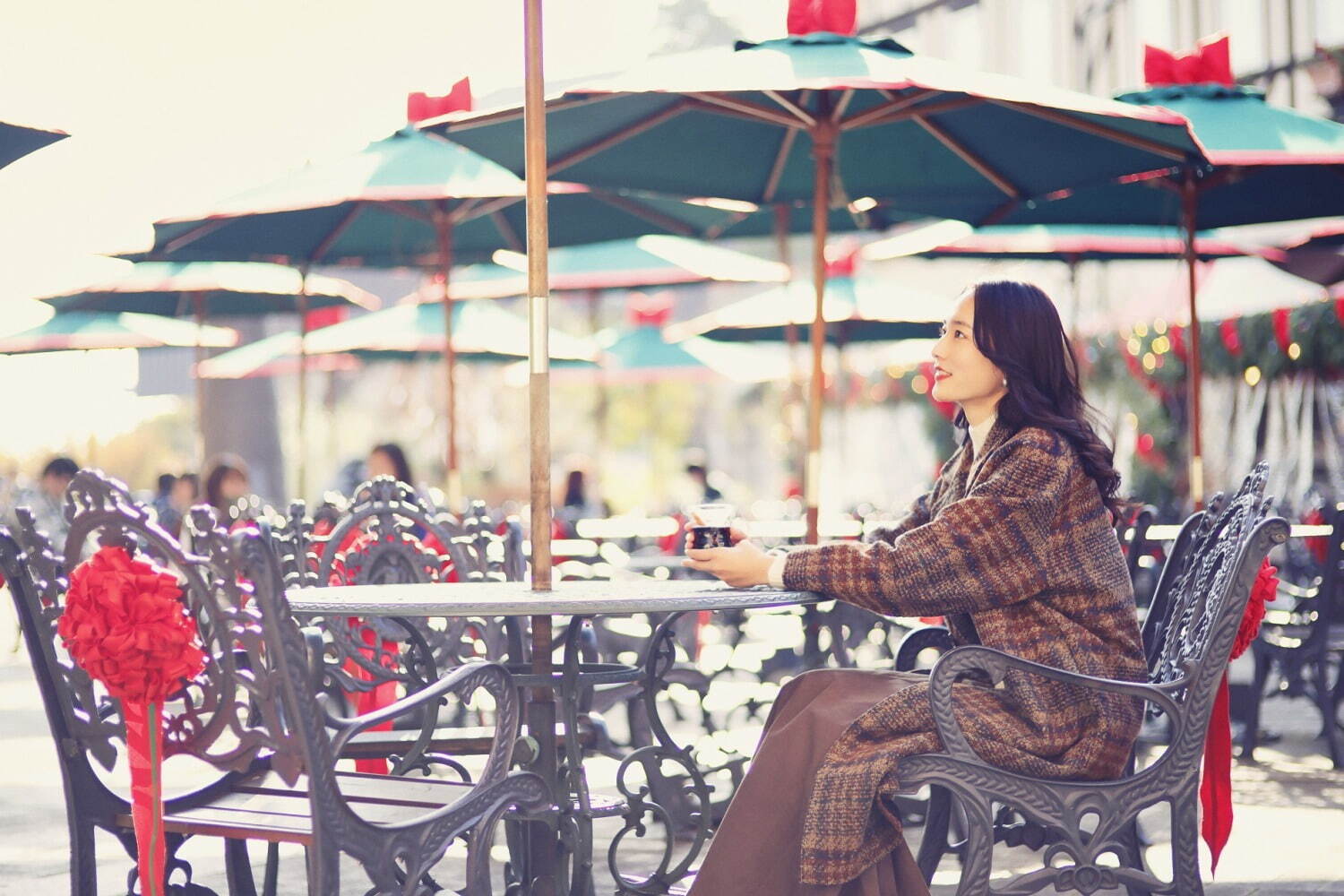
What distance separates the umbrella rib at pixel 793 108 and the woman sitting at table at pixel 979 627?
189 cm

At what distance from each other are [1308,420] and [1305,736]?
5624mm

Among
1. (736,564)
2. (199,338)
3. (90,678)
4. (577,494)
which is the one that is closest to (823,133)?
(736,564)

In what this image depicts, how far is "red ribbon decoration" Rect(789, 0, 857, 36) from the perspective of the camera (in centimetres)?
526

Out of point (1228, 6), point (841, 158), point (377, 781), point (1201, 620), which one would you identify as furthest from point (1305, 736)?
point (1228, 6)

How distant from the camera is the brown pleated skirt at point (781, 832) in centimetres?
287

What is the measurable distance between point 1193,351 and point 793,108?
273cm

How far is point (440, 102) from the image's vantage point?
6.84 meters

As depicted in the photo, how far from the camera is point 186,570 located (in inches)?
107

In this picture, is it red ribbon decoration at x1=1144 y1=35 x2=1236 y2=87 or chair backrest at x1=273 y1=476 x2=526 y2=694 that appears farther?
red ribbon decoration at x1=1144 y1=35 x2=1236 y2=87

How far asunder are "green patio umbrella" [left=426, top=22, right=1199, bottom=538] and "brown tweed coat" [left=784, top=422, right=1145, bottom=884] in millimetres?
1339

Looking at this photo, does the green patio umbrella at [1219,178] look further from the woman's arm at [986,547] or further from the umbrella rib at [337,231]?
the umbrella rib at [337,231]

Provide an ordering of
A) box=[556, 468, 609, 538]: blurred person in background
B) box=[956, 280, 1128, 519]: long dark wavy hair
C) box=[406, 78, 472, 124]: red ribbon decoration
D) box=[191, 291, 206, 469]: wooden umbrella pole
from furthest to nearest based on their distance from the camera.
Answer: box=[556, 468, 609, 538]: blurred person in background, box=[191, 291, 206, 469]: wooden umbrella pole, box=[406, 78, 472, 124]: red ribbon decoration, box=[956, 280, 1128, 519]: long dark wavy hair

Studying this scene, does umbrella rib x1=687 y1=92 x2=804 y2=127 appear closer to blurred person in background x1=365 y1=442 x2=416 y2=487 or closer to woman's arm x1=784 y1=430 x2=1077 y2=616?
woman's arm x1=784 y1=430 x2=1077 y2=616

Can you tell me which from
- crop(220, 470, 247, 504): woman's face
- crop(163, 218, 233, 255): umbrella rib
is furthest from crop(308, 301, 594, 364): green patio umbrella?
crop(163, 218, 233, 255): umbrella rib
